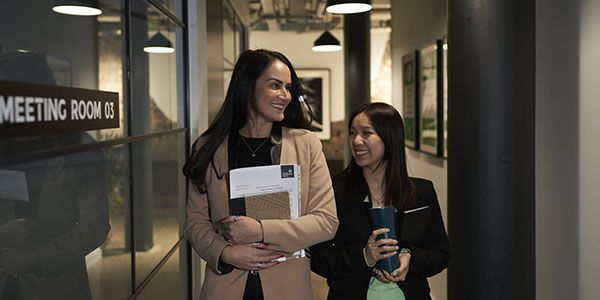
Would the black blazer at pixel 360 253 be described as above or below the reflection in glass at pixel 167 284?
above

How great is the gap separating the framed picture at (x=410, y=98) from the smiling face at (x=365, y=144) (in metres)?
2.82

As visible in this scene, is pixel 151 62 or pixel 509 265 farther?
pixel 151 62

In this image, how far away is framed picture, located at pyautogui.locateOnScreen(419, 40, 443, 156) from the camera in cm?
389

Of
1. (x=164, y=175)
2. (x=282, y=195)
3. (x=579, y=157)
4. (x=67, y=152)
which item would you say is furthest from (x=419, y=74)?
(x=67, y=152)

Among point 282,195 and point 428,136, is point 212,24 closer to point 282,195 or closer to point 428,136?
point 428,136

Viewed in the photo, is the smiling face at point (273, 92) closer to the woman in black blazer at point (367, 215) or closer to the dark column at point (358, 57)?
the woman in black blazer at point (367, 215)

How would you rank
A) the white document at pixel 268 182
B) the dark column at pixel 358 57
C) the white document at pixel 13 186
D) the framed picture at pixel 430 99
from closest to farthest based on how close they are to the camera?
the white document at pixel 13 186, the white document at pixel 268 182, the framed picture at pixel 430 99, the dark column at pixel 358 57

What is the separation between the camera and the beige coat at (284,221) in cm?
174

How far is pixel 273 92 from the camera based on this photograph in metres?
1.80

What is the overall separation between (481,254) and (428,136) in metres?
2.18

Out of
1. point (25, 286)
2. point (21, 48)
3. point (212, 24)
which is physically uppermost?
point (212, 24)

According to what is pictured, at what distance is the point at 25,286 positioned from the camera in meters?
1.27

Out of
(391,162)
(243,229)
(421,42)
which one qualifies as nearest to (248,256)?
(243,229)

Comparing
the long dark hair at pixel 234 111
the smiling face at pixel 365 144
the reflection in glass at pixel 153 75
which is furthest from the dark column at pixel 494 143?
the reflection in glass at pixel 153 75
